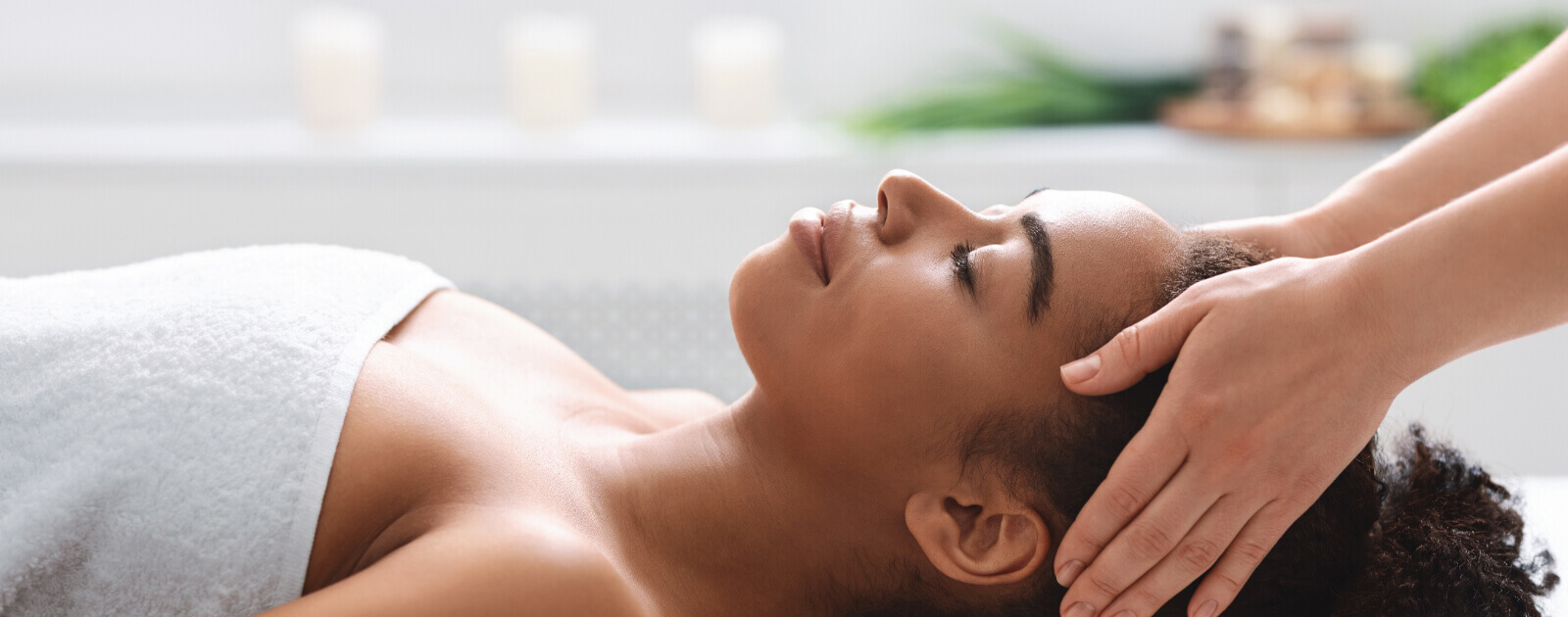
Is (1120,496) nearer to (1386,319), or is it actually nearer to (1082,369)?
(1082,369)

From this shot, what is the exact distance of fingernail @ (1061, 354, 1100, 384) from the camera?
0.98 m

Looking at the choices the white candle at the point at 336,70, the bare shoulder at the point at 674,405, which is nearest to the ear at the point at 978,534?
the bare shoulder at the point at 674,405

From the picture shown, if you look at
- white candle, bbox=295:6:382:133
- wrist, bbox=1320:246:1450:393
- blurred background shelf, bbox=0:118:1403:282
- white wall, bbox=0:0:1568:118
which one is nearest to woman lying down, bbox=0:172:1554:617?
wrist, bbox=1320:246:1450:393

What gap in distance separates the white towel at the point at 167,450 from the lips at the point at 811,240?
385 mm

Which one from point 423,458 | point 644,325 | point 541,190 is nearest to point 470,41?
point 541,190

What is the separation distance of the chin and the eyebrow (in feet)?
0.63

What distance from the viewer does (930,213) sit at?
3.70 ft

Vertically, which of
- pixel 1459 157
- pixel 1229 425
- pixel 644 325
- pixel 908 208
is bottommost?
pixel 644 325

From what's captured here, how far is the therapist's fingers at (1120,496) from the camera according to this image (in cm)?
92

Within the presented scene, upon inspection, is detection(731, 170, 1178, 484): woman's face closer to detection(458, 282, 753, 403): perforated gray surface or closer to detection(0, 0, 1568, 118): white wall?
detection(458, 282, 753, 403): perforated gray surface

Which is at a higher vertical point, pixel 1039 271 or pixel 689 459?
pixel 1039 271

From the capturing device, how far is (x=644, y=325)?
261 cm

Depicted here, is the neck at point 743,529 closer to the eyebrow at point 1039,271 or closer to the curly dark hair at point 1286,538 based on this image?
the curly dark hair at point 1286,538

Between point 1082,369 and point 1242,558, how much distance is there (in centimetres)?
19
